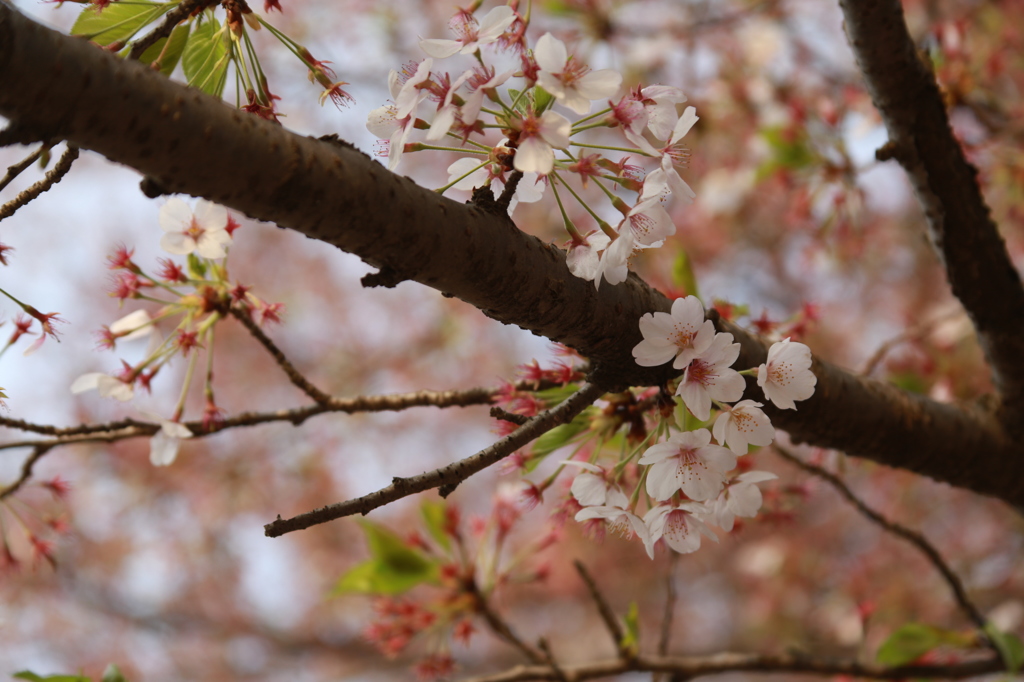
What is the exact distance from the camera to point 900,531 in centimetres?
159

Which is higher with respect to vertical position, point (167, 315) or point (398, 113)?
point (167, 315)

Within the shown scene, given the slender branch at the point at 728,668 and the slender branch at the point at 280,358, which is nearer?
the slender branch at the point at 280,358

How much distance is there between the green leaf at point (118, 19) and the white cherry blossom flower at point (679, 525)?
83cm

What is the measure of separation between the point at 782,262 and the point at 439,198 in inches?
210

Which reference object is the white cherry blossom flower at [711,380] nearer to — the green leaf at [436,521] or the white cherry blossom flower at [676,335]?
the white cherry blossom flower at [676,335]

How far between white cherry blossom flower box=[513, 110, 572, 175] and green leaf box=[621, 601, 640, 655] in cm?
102

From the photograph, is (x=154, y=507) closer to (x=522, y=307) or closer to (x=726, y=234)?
(x=726, y=234)

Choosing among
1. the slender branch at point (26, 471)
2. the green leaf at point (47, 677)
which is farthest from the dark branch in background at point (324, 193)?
the green leaf at point (47, 677)

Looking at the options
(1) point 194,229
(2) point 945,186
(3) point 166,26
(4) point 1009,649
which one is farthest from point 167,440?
(4) point 1009,649

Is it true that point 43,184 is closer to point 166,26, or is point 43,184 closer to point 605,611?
point 166,26

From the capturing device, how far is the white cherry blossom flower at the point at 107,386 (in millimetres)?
1203

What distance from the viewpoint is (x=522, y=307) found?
0.86 m

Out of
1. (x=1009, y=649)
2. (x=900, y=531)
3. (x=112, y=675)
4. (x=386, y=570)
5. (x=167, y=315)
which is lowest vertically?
(x=1009, y=649)

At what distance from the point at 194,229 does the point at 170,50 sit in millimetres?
236
